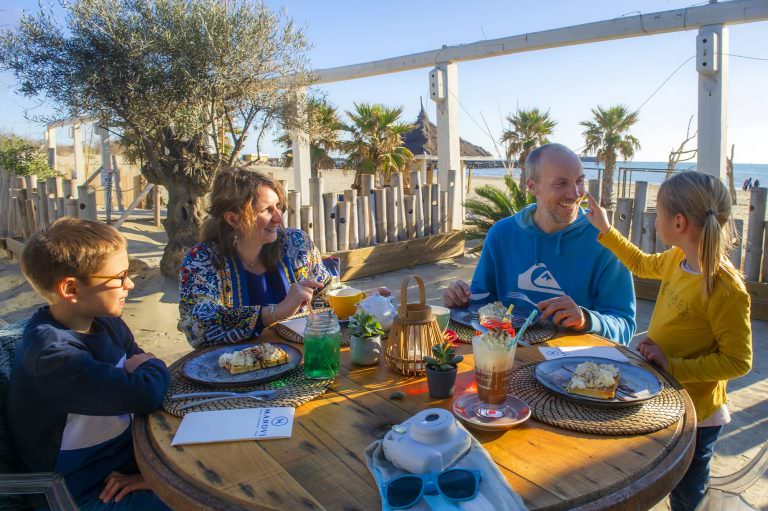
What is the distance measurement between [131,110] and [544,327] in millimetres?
5869

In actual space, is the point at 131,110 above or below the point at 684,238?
above

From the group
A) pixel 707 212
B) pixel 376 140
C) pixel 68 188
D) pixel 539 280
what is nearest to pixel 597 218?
pixel 539 280

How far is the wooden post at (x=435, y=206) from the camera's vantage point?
27.5 ft

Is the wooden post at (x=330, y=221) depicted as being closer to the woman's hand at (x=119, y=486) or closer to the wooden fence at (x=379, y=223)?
the wooden fence at (x=379, y=223)

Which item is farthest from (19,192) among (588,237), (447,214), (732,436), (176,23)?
(732,436)

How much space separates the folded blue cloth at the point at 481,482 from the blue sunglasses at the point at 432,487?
0.01 meters

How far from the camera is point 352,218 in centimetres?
716

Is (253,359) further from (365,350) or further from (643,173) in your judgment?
(643,173)

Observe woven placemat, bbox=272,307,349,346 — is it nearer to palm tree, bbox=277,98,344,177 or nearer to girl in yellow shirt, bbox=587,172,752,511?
girl in yellow shirt, bbox=587,172,752,511

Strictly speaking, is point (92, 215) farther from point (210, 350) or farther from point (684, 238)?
point (684, 238)

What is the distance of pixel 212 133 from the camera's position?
6.88 meters

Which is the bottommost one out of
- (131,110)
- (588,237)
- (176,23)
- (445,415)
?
(445,415)

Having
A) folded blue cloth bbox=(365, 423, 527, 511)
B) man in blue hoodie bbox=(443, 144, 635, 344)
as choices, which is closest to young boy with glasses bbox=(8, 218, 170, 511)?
folded blue cloth bbox=(365, 423, 527, 511)

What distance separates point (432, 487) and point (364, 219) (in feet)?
21.2
